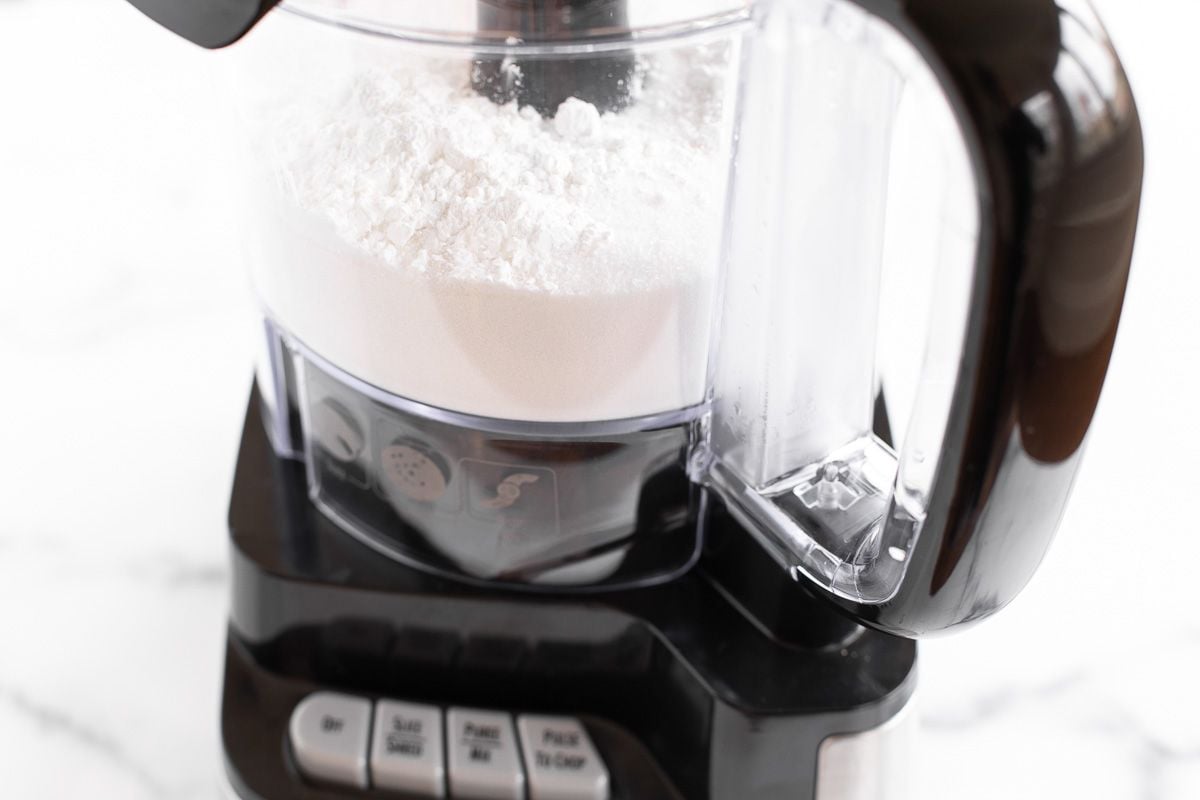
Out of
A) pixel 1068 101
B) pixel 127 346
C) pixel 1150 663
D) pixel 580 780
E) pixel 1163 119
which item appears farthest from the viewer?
pixel 1163 119

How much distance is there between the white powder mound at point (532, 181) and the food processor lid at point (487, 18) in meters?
0.02

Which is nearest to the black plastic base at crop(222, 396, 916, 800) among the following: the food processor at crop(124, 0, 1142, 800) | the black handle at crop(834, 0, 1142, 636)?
the food processor at crop(124, 0, 1142, 800)

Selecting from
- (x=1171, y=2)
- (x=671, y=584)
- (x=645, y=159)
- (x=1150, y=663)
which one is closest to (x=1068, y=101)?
(x=645, y=159)

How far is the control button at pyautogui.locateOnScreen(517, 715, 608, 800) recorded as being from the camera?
0.46 meters

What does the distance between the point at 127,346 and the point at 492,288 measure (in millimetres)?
360

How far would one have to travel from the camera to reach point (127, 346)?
69 centimetres

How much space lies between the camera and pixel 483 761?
18.1 inches

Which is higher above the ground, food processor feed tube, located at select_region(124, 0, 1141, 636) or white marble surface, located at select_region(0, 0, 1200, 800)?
food processor feed tube, located at select_region(124, 0, 1141, 636)

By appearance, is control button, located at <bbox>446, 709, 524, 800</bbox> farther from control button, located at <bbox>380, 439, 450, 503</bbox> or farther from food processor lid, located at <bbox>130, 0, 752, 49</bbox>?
food processor lid, located at <bbox>130, 0, 752, 49</bbox>

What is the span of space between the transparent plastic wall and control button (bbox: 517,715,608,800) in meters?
0.10

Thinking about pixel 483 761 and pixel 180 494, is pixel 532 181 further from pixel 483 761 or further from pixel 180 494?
pixel 180 494

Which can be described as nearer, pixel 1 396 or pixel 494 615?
pixel 494 615

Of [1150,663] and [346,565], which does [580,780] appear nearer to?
[346,565]

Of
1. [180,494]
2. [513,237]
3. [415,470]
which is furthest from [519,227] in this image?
[180,494]
